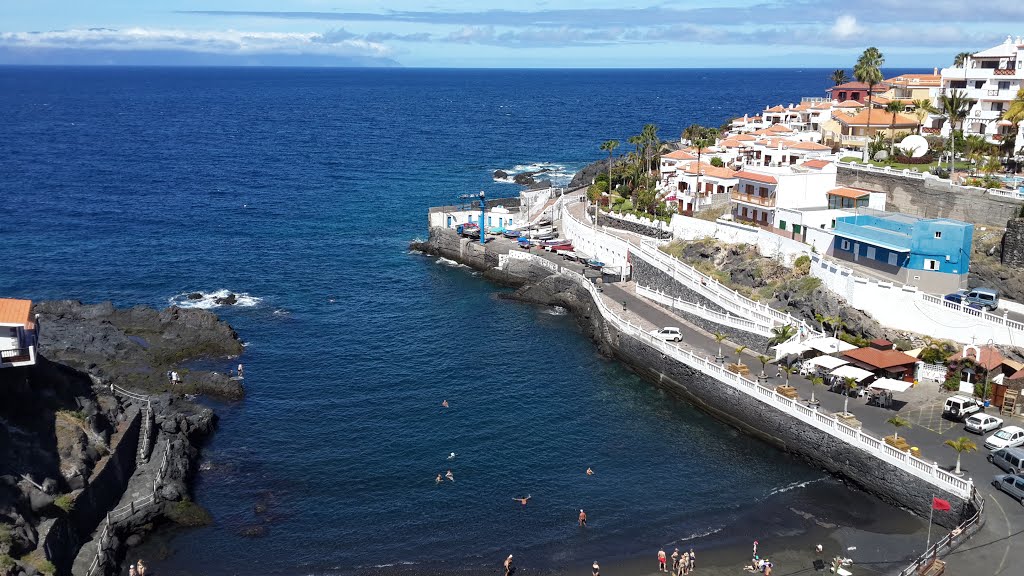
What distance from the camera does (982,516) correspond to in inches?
1359

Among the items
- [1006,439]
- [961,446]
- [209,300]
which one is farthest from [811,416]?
[209,300]

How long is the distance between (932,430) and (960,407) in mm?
2141

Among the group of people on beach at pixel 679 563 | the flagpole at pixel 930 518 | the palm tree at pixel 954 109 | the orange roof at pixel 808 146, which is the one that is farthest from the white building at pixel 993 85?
the group of people on beach at pixel 679 563

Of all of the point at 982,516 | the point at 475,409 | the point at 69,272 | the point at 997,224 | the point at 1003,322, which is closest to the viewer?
the point at 982,516

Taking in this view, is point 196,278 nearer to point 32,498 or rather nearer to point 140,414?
Result: point 140,414

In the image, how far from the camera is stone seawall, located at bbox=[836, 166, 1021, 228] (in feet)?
191

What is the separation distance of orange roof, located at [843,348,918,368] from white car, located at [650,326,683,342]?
11.7 m

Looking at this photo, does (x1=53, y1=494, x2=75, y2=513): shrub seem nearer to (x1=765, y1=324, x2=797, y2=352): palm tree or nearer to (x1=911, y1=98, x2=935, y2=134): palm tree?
(x1=765, y1=324, x2=797, y2=352): palm tree

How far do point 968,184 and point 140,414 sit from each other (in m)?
58.5

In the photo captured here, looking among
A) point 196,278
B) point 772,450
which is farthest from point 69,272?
point 772,450

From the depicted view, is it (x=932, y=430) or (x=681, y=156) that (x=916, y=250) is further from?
(x=681, y=156)

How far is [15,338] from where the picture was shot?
128 ft

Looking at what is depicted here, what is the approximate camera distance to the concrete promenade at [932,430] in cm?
3234

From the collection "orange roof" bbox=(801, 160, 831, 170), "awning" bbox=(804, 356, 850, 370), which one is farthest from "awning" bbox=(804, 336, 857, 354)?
"orange roof" bbox=(801, 160, 831, 170)
